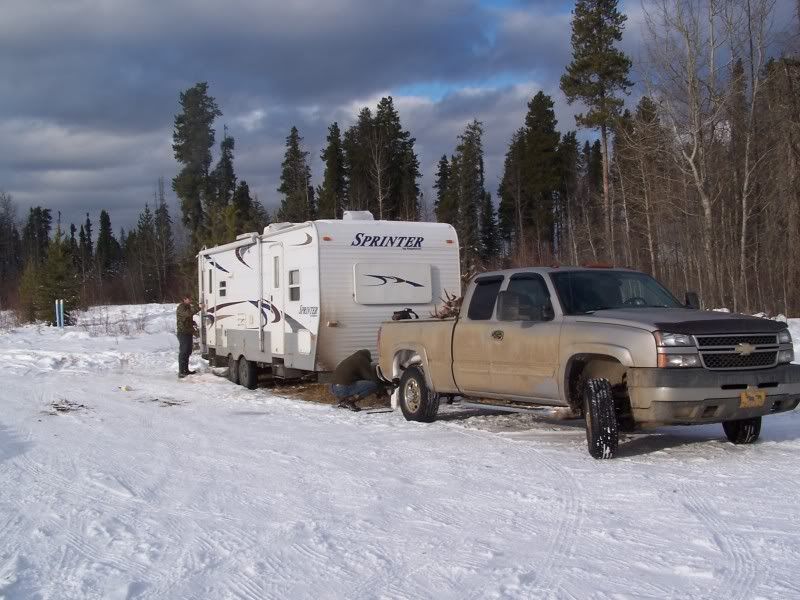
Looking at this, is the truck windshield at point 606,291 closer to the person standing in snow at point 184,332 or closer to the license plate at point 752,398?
the license plate at point 752,398

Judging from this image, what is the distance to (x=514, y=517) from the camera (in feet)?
20.1

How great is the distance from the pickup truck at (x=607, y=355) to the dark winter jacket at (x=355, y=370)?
2.21m

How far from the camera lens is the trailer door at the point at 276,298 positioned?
46.9ft

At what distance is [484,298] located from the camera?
388 inches

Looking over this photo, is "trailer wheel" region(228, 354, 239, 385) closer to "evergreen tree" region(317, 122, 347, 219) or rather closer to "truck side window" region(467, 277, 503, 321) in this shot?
"truck side window" region(467, 277, 503, 321)

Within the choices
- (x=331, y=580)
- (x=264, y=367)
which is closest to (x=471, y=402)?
(x=331, y=580)

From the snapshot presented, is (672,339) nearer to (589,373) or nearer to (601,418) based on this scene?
(601,418)

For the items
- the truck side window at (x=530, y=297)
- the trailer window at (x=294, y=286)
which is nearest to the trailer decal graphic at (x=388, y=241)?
the trailer window at (x=294, y=286)

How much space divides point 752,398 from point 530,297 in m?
2.57

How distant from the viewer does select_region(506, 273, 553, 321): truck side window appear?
28.2 feet

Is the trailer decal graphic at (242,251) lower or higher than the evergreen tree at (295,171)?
lower

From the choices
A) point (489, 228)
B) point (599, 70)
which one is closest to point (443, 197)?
point (489, 228)

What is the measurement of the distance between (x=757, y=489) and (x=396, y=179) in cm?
4888

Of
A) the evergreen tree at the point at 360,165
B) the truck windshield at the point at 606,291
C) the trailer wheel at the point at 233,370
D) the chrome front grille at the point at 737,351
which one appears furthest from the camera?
the evergreen tree at the point at 360,165
